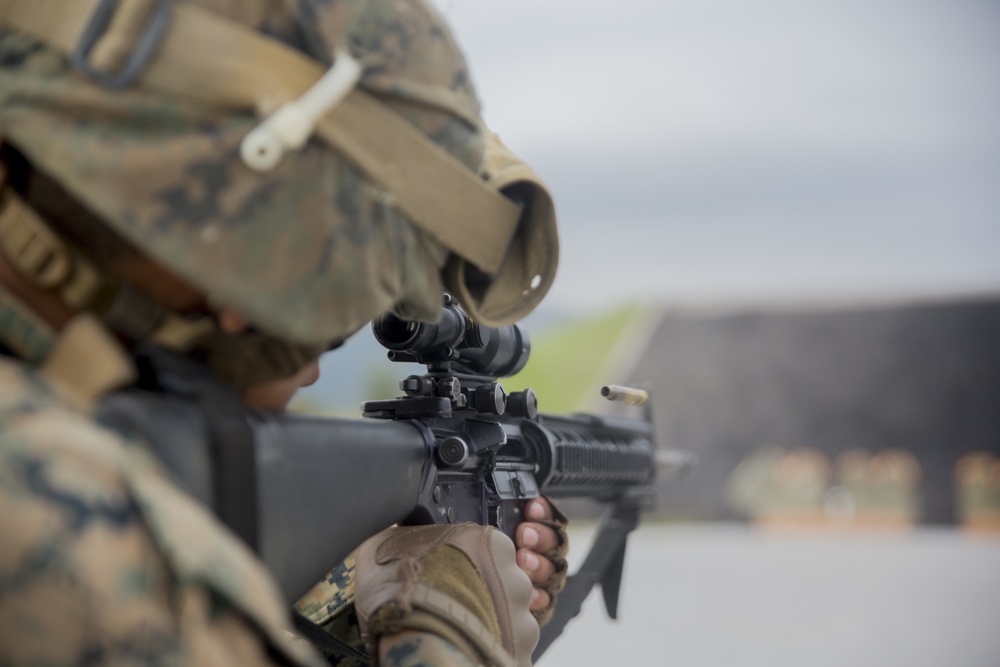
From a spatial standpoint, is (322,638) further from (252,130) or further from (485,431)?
(252,130)

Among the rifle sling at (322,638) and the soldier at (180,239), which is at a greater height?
the soldier at (180,239)

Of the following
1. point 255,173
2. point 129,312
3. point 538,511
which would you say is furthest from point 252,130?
Answer: point 538,511

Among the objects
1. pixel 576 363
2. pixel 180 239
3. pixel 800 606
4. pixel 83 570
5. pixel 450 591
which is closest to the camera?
pixel 83 570

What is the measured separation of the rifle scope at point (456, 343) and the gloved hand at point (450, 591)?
291 mm

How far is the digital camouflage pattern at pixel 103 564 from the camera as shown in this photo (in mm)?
589

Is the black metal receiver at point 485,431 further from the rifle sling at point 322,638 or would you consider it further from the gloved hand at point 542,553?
the rifle sling at point 322,638

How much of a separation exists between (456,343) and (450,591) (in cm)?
44

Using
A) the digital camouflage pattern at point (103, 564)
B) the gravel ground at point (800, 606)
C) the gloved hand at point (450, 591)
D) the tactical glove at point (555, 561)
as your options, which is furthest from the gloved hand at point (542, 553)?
the gravel ground at point (800, 606)

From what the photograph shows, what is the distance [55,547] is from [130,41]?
1.22 feet

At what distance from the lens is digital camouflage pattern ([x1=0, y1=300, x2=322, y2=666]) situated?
23.2 inches

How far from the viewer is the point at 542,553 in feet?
5.19

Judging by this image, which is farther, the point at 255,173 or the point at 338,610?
the point at 338,610

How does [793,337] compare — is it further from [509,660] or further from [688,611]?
[509,660]

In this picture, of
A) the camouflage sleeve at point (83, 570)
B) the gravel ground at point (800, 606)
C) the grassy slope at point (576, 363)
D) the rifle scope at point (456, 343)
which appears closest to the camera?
the camouflage sleeve at point (83, 570)
